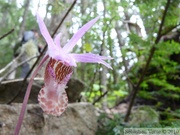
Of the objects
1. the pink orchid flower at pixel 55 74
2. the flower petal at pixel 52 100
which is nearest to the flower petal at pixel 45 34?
the pink orchid flower at pixel 55 74

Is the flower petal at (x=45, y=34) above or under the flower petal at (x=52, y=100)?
above

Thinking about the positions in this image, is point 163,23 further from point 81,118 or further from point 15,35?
point 15,35

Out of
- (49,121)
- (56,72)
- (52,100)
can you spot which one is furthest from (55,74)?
(49,121)

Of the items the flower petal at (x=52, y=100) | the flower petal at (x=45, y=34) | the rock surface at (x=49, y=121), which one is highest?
the flower petal at (x=45, y=34)

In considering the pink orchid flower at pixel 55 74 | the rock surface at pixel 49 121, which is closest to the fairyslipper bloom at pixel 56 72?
the pink orchid flower at pixel 55 74

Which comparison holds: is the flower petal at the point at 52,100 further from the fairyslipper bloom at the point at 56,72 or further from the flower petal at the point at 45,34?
the flower petal at the point at 45,34

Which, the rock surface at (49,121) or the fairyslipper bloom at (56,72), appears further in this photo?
the rock surface at (49,121)

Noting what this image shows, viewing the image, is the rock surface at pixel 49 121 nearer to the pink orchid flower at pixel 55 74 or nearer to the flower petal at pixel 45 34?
the pink orchid flower at pixel 55 74

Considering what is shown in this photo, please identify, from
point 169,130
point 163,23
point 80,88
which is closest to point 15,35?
point 80,88
